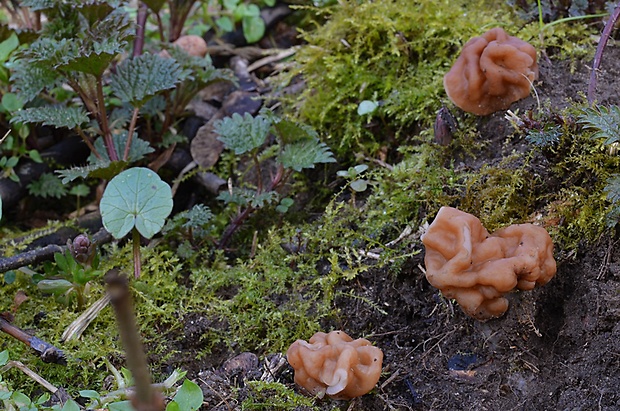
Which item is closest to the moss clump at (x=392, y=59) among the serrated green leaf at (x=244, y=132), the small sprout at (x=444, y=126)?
the small sprout at (x=444, y=126)

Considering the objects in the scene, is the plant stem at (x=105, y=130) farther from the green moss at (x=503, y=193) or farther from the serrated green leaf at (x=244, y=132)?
the green moss at (x=503, y=193)

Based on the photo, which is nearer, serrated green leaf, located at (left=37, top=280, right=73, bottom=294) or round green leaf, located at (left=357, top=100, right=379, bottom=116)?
serrated green leaf, located at (left=37, top=280, right=73, bottom=294)

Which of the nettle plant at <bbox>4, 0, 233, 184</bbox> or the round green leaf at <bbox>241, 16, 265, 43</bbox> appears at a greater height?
the nettle plant at <bbox>4, 0, 233, 184</bbox>

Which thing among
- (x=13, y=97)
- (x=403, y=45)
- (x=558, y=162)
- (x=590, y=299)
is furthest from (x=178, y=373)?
(x=403, y=45)

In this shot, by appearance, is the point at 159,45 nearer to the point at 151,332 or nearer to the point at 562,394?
the point at 151,332

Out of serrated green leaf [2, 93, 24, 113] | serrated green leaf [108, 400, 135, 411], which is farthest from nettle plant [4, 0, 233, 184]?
serrated green leaf [108, 400, 135, 411]

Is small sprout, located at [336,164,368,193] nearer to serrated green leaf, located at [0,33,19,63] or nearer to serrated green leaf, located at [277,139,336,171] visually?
serrated green leaf, located at [277,139,336,171]
